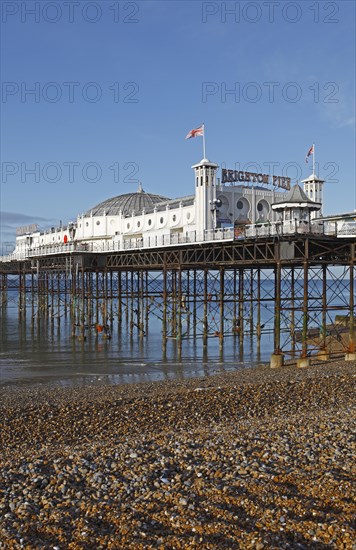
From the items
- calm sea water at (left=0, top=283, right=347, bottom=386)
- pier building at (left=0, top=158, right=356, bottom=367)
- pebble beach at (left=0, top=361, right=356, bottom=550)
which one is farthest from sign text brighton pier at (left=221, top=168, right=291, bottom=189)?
pebble beach at (left=0, top=361, right=356, bottom=550)

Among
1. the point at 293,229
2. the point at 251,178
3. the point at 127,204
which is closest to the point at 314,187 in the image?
the point at 251,178

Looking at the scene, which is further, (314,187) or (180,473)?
(314,187)

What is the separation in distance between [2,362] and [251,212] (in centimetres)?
1884

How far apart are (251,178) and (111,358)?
1624 centimetres

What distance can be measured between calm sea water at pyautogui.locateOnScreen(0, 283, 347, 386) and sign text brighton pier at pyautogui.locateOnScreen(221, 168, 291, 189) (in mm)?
9682

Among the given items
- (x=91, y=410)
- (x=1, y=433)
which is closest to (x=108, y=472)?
(x=1, y=433)

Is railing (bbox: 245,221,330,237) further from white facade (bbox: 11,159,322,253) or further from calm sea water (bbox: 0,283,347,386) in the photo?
calm sea water (bbox: 0,283,347,386)

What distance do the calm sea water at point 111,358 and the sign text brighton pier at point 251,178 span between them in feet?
31.8

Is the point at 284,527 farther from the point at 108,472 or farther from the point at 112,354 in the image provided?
the point at 112,354

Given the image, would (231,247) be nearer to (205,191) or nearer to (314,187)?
(205,191)

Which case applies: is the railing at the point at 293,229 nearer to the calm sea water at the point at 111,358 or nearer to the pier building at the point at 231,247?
the pier building at the point at 231,247

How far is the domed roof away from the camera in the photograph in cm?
5442

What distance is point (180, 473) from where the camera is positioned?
413 inches

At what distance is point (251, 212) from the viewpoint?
127 ft
